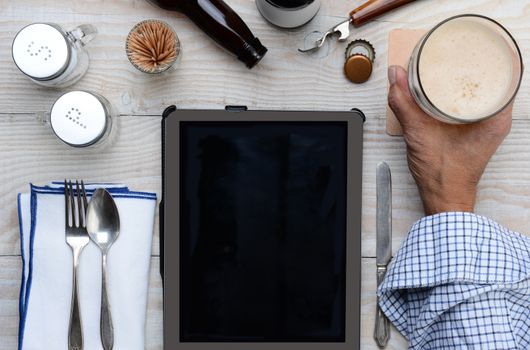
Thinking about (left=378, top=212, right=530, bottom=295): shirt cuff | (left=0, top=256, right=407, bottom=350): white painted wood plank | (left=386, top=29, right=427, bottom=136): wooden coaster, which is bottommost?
(left=0, top=256, right=407, bottom=350): white painted wood plank

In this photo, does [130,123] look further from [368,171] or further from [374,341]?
[374,341]

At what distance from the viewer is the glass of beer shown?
0.59 metres

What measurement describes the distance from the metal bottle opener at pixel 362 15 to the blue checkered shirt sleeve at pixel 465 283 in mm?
249

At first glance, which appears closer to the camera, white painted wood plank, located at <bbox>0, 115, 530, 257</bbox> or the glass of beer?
the glass of beer

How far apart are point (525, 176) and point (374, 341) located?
28 centimetres

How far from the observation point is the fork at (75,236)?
678 mm

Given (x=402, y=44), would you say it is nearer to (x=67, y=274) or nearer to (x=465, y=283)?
(x=465, y=283)

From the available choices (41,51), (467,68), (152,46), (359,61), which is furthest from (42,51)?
(467,68)

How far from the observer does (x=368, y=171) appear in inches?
27.2

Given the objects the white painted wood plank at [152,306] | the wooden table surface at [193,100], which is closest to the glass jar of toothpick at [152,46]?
the wooden table surface at [193,100]

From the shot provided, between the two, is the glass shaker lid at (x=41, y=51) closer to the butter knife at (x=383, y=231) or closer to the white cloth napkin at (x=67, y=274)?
the white cloth napkin at (x=67, y=274)

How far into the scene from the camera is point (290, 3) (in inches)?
24.0

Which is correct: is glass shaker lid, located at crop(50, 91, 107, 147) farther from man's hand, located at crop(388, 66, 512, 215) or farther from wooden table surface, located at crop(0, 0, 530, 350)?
man's hand, located at crop(388, 66, 512, 215)

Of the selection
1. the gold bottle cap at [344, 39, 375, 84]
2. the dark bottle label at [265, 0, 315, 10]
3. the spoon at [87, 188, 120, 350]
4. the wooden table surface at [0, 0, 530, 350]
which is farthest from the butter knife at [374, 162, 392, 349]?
the spoon at [87, 188, 120, 350]
